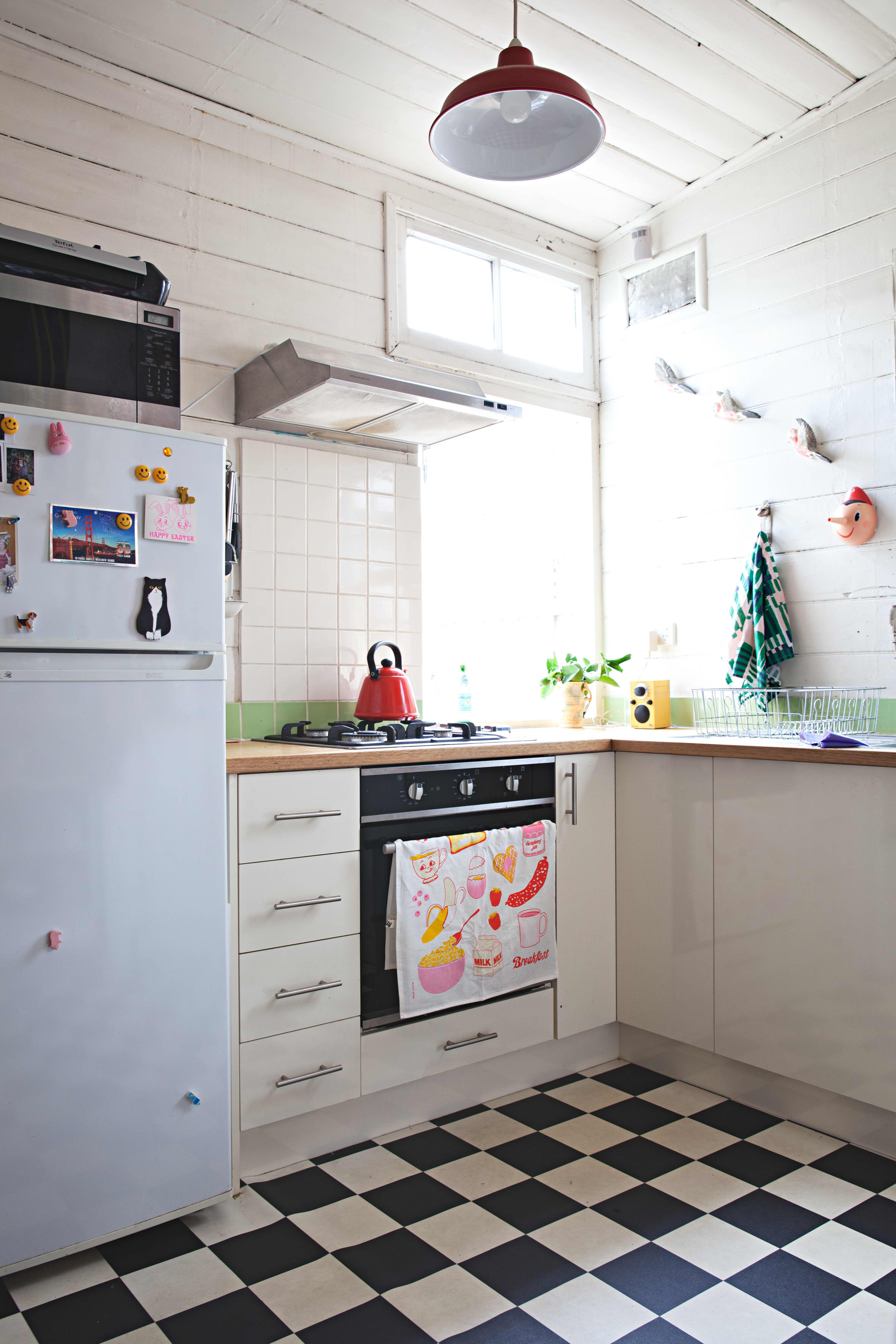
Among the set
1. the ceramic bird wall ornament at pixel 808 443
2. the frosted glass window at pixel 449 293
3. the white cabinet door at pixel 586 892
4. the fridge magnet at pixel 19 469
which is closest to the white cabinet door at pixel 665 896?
the white cabinet door at pixel 586 892

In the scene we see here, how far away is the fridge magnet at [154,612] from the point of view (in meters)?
1.79

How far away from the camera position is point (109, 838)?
5.72ft

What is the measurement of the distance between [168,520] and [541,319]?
2.22m

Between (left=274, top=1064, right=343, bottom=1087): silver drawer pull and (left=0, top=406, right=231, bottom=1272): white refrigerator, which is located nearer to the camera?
(left=0, top=406, right=231, bottom=1272): white refrigerator

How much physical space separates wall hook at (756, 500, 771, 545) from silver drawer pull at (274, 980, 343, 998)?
189 cm

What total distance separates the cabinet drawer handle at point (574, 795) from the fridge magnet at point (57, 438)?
61.1 inches

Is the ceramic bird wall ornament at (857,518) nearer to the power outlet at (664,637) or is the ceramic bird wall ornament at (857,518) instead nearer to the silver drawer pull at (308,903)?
the power outlet at (664,637)

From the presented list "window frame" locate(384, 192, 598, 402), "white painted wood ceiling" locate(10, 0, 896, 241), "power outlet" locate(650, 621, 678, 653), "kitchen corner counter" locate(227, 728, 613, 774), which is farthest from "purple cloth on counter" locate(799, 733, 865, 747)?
"white painted wood ceiling" locate(10, 0, 896, 241)

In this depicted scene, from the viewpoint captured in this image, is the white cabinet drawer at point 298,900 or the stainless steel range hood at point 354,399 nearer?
the white cabinet drawer at point 298,900

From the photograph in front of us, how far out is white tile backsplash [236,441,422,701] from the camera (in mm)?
2766

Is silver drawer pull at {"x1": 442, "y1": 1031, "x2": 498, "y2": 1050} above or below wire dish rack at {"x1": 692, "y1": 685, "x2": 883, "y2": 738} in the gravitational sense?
below

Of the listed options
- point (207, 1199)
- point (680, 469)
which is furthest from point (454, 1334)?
point (680, 469)

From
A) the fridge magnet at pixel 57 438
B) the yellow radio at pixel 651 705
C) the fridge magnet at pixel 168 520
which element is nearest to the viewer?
the fridge magnet at pixel 57 438

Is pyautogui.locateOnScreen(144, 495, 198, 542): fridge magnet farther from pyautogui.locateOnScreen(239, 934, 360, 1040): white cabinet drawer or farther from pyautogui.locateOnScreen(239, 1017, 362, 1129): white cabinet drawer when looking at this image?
pyautogui.locateOnScreen(239, 1017, 362, 1129): white cabinet drawer
